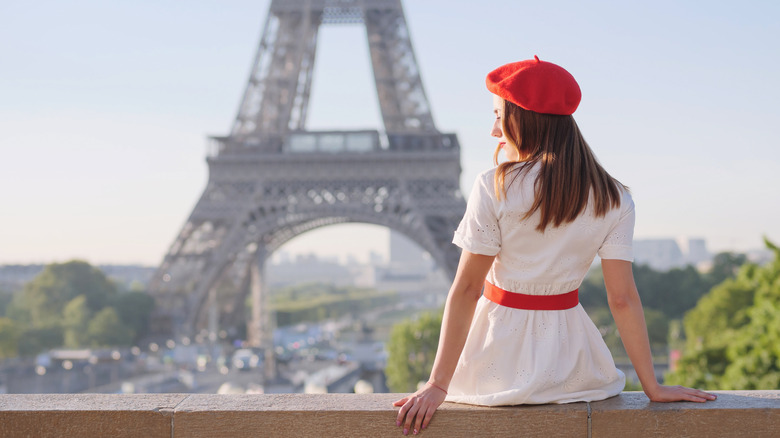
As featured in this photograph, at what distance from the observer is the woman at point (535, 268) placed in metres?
3.06

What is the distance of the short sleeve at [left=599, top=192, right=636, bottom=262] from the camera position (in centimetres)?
321

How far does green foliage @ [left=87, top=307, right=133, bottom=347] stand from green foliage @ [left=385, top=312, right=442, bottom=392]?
13.5 metres

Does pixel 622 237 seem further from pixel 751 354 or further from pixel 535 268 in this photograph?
pixel 751 354

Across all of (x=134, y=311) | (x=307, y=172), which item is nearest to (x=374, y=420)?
(x=307, y=172)

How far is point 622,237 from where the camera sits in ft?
10.5

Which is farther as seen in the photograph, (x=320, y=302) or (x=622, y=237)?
(x=320, y=302)

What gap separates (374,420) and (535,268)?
33.3 inches

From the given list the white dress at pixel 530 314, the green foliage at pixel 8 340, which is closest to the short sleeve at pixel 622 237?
the white dress at pixel 530 314

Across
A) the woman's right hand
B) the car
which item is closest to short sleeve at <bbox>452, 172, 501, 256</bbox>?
the woman's right hand

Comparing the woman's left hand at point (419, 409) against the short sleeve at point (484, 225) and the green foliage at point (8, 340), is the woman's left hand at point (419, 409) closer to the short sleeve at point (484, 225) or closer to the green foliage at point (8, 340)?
the short sleeve at point (484, 225)

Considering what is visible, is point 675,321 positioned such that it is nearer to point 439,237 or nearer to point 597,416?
point 439,237

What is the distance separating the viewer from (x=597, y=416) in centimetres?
312

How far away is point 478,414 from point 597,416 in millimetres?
454

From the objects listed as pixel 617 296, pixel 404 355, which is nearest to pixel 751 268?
pixel 404 355
